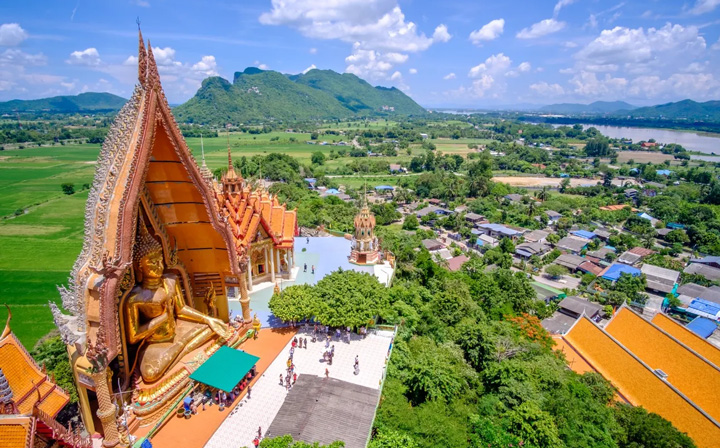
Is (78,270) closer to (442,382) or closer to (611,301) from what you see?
(442,382)

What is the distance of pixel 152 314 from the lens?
1591 centimetres

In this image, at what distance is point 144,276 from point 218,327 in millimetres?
4963

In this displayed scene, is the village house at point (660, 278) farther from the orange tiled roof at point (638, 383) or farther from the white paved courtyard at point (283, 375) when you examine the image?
the white paved courtyard at point (283, 375)

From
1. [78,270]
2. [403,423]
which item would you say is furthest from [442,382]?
[78,270]

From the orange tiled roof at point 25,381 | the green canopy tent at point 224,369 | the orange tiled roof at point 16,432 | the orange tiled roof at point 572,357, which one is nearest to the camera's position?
the orange tiled roof at point 16,432

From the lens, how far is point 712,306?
3909 cm

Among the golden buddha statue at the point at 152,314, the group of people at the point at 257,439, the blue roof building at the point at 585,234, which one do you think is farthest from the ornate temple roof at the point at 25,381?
the blue roof building at the point at 585,234

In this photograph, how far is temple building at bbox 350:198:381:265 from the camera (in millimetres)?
33594

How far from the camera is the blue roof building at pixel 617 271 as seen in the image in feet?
150

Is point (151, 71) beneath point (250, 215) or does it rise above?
above

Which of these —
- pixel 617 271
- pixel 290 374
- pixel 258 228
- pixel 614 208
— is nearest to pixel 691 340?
pixel 290 374

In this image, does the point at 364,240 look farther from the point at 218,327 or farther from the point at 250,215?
the point at 218,327

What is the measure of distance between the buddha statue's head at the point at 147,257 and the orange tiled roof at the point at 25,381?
4.40 m

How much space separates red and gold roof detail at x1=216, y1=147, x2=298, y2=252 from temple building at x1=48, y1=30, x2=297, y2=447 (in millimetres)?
6993
